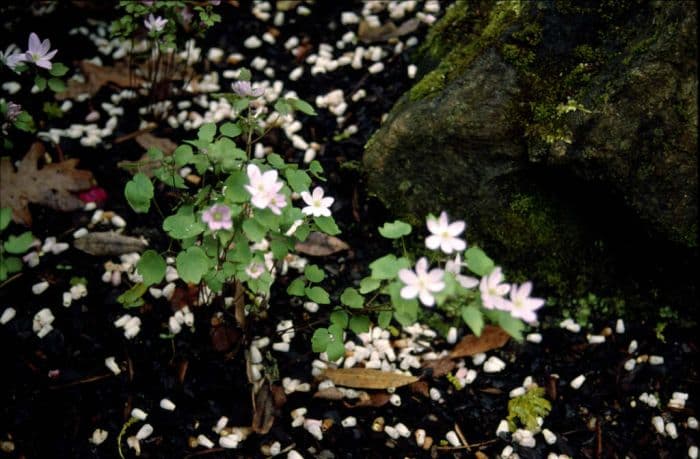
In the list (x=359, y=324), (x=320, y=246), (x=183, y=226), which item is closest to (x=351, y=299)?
(x=359, y=324)

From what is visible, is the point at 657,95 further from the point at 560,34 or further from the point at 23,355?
the point at 23,355

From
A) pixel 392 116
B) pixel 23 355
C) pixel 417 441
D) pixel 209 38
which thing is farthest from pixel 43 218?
pixel 417 441

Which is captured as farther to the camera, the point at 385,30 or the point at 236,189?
the point at 385,30

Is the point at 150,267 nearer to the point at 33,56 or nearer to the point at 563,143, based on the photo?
the point at 33,56

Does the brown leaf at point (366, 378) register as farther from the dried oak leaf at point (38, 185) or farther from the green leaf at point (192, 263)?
the dried oak leaf at point (38, 185)

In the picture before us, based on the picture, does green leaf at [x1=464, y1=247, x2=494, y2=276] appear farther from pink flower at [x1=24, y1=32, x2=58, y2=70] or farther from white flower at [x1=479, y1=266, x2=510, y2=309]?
pink flower at [x1=24, y1=32, x2=58, y2=70]

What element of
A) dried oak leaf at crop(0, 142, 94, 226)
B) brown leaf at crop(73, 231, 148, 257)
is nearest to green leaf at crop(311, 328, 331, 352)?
brown leaf at crop(73, 231, 148, 257)
